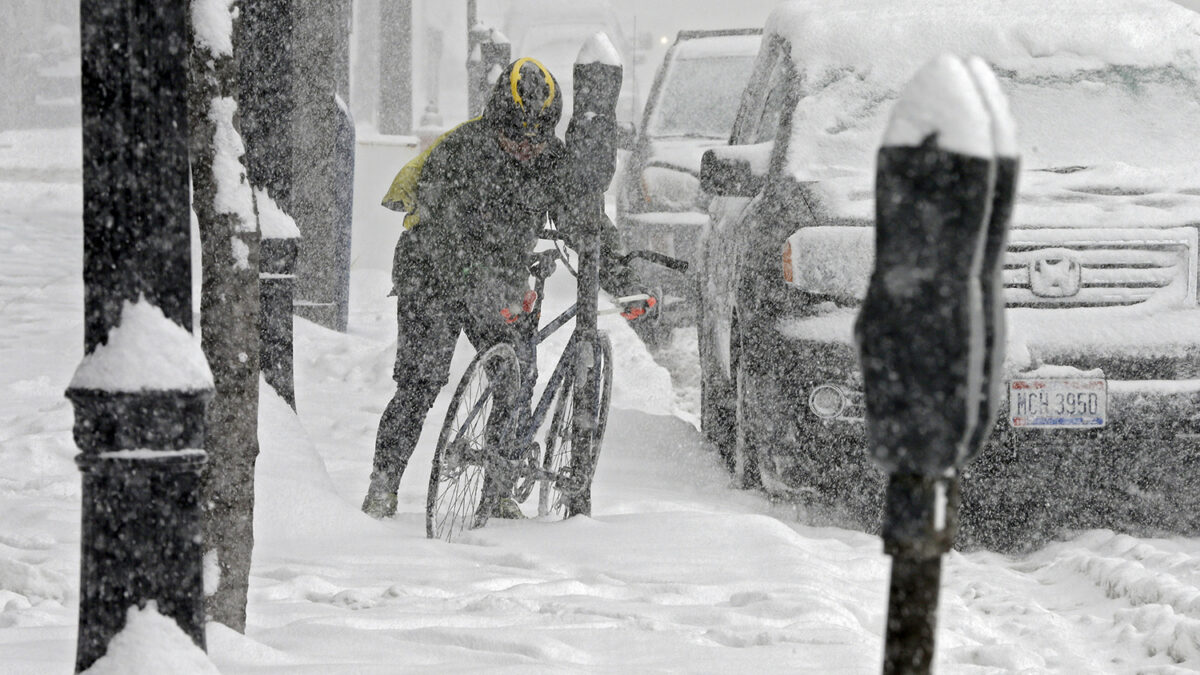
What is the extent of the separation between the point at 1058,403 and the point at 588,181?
174cm

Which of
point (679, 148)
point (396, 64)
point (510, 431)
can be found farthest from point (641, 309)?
point (396, 64)

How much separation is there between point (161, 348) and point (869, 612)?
262 cm

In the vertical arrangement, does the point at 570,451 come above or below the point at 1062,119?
below

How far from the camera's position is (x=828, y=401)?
5461 millimetres

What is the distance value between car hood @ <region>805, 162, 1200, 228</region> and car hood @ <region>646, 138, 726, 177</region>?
5225 millimetres

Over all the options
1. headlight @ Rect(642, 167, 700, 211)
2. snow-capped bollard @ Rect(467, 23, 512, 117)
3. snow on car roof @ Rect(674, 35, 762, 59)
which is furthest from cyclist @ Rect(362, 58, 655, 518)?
snow-capped bollard @ Rect(467, 23, 512, 117)

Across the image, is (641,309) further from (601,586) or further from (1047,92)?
(1047,92)

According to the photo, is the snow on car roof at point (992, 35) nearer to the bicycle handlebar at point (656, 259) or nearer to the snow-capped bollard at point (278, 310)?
the bicycle handlebar at point (656, 259)

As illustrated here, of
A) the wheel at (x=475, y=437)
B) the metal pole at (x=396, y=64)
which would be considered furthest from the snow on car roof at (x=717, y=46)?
the wheel at (x=475, y=437)

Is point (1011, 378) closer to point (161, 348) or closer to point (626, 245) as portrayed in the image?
point (161, 348)

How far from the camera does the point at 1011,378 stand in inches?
210

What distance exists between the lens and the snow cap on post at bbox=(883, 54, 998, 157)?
4.39ft

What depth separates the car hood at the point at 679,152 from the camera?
1110 centimetres

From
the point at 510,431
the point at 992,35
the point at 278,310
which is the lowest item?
the point at 510,431
